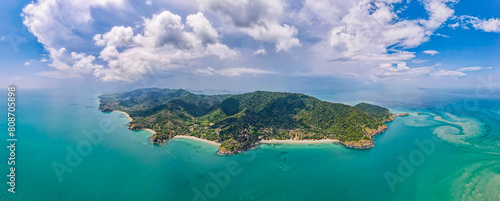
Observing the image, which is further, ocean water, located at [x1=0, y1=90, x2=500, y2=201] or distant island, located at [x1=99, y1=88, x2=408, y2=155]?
distant island, located at [x1=99, y1=88, x2=408, y2=155]

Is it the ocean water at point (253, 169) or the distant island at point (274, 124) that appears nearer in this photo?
the ocean water at point (253, 169)

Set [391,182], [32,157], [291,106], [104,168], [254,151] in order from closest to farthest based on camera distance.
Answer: [391,182] → [104,168] → [32,157] → [254,151] → [291,106]

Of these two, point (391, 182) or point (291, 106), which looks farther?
point (291, 106)

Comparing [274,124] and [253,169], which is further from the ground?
[274,124]

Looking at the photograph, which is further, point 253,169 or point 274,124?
point 274,124

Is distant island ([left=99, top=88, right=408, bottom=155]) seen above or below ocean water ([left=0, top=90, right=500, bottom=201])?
above

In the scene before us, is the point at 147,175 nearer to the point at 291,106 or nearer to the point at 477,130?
the point at 291,106

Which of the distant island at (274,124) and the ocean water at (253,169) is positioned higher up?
the distant island at (274,124)

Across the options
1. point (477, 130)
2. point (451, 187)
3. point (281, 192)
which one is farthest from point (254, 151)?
point (477, 130)
